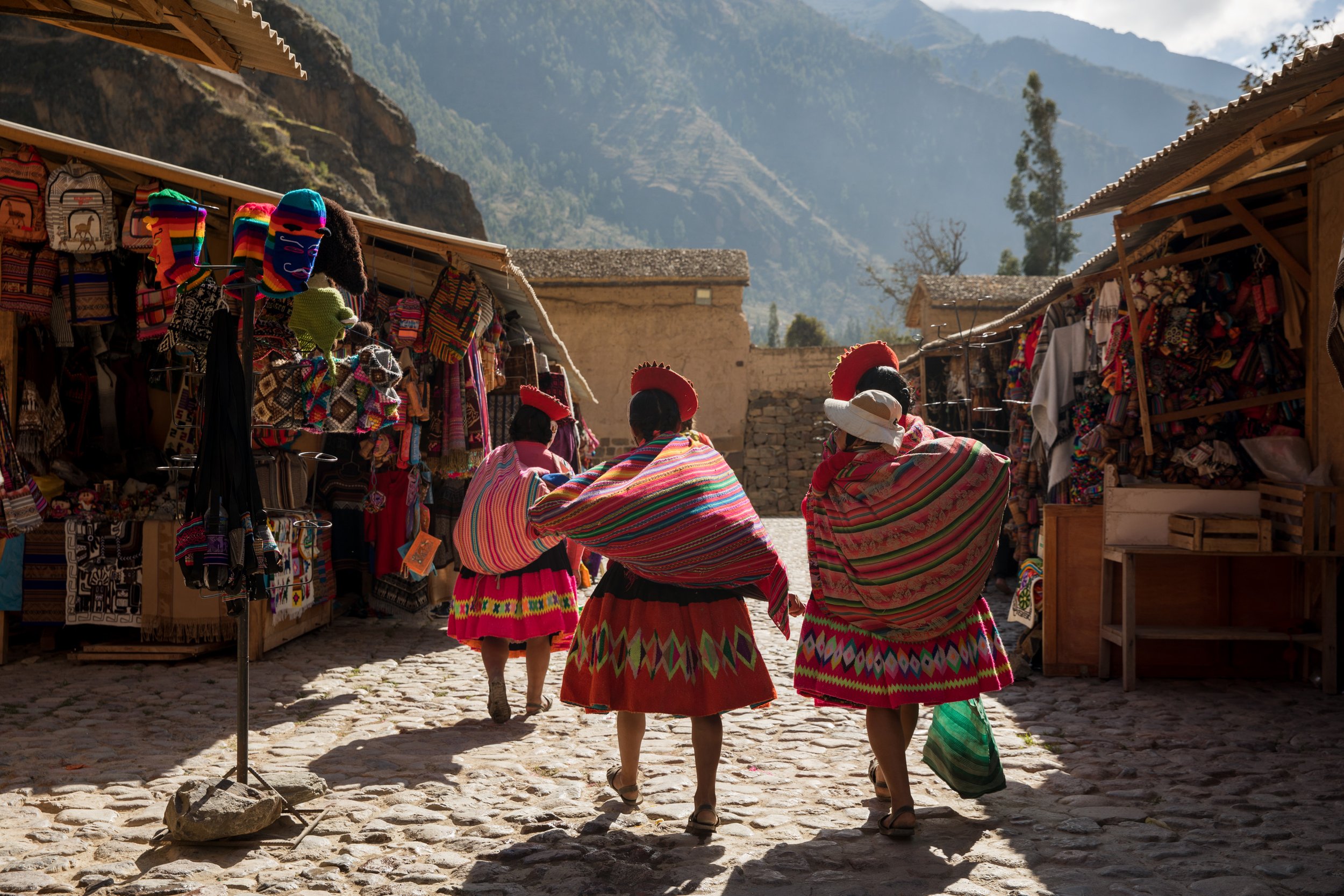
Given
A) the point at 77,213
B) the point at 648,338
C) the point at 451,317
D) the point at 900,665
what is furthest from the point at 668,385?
the point at 648,338

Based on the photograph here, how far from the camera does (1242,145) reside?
208 inches

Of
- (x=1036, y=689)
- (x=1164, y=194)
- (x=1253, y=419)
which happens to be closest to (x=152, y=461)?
(x=1036, y=689)

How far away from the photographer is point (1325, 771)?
14.9 ft

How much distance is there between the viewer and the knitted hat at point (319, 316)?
16.4 feet

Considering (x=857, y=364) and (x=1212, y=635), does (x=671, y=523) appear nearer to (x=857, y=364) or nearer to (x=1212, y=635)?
(x=857, y=364)

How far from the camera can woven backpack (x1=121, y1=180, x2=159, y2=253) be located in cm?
629

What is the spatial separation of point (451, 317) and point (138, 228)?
7.67 ft

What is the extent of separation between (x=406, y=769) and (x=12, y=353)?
4.13 metres

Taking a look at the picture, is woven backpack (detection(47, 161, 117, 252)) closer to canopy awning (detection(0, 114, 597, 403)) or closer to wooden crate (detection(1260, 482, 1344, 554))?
canopy awning (detection(0, 114, 597, 403))

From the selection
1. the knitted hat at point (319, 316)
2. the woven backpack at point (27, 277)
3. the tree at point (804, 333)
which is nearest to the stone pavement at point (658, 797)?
the knitted hat at point (319, 316)

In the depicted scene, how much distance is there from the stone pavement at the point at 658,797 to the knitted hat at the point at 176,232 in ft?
7.12

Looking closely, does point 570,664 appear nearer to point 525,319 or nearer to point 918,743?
point 918,743

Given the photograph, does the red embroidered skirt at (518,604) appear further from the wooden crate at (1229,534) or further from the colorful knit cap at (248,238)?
the wooden crate at (1229,534)

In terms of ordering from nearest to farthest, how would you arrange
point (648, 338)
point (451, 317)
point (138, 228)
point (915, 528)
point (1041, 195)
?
point (915, 528)
point (138, 228)
point (451, 317)
point (648, 338)
point (1041, 195)
